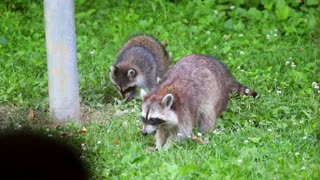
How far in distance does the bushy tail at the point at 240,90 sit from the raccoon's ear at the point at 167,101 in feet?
3.64

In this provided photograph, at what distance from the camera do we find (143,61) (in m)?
10.0

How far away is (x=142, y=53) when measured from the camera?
10.0 m

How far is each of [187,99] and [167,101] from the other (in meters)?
0.31

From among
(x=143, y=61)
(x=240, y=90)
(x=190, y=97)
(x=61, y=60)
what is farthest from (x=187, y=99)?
(x=143, y=61)

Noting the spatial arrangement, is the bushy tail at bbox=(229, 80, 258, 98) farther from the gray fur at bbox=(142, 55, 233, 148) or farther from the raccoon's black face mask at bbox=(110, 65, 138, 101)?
the raccoon's black face mask at bbox=(110, 65, 138, 101)

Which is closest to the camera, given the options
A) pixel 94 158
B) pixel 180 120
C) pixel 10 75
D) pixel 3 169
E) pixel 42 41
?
pixel 3 169

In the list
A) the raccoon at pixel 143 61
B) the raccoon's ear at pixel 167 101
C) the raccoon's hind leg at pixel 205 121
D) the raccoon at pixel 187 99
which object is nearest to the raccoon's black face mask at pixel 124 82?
the raccoon at pixel 143 61

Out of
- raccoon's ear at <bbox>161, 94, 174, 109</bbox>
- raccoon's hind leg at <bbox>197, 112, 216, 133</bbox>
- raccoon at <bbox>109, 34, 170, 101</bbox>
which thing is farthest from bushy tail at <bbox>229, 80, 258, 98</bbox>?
raccoon at <bbox>109, 34, 170, 101</bbox>

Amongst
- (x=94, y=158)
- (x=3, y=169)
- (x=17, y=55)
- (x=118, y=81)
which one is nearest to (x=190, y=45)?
(x=118, y=81)

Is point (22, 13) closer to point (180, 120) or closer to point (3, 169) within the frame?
point (180, 120)

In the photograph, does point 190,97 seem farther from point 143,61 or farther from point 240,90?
point 143,61

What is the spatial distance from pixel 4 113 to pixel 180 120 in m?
1.71

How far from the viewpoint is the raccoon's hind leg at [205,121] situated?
7.82m

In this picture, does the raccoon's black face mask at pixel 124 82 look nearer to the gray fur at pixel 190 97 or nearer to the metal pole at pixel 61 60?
the gray fur at pixel 190 97
